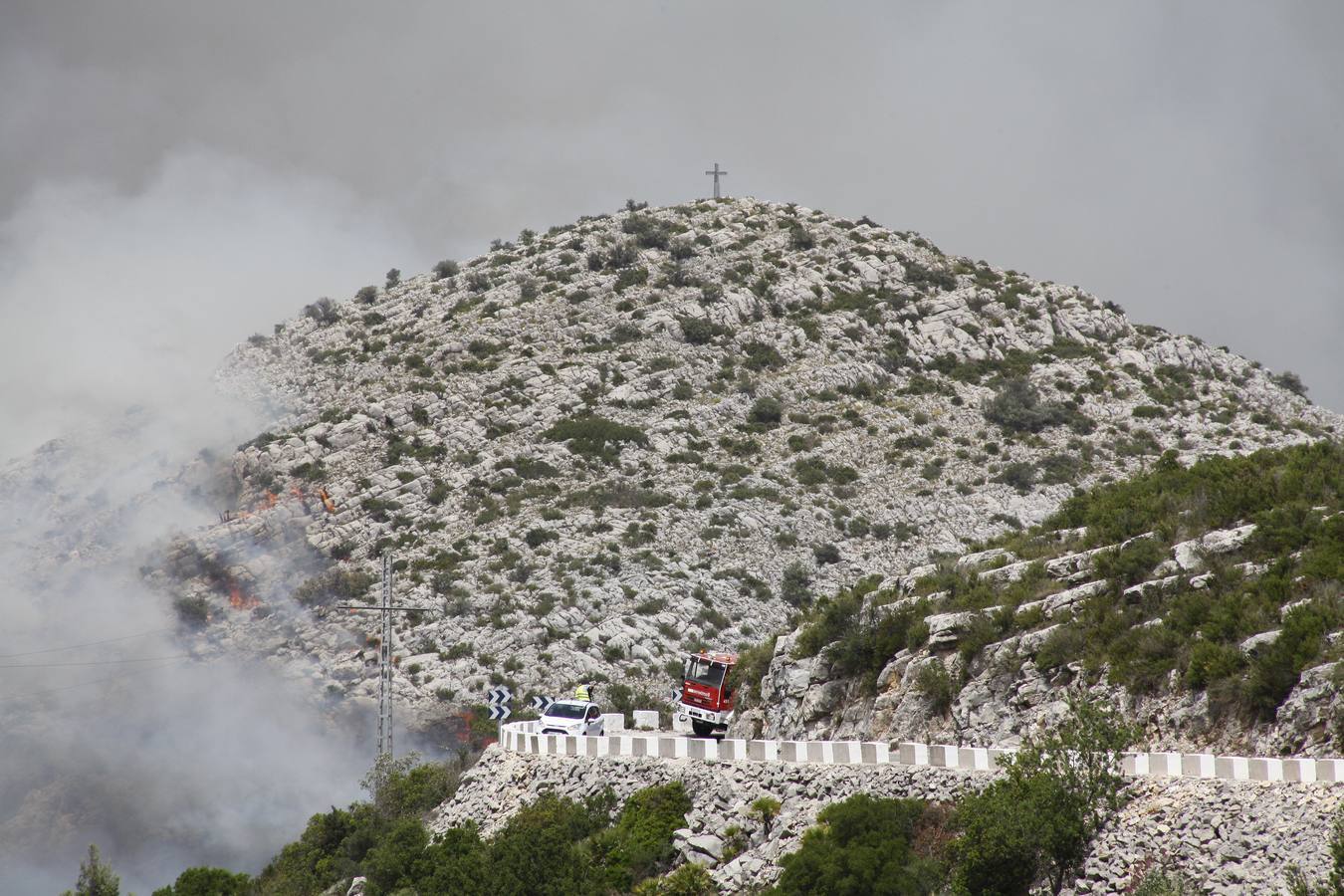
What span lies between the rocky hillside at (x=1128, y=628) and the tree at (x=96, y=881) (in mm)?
27587

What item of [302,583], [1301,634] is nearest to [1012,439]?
[302,583]

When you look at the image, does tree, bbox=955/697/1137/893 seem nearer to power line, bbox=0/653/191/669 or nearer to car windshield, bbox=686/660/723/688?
car windshield, bbox=686/660/723/688

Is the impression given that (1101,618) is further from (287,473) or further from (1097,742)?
(287,473)

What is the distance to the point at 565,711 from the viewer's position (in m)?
46.8

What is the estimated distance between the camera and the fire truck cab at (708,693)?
41625 mm


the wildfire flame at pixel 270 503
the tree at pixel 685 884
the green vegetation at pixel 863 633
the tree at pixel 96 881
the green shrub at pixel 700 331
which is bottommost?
A: the tree at pixel 96 881

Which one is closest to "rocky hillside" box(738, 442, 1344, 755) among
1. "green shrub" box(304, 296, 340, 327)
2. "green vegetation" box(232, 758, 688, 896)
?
"green vegetation" box(232, 758, 688, 896)

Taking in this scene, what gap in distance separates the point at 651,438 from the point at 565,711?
41518 millimetres

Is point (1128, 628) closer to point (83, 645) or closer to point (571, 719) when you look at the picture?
point (571, 719)

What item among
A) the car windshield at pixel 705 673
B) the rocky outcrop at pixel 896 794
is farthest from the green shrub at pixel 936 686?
the rocky outcrop at pixel 896 794

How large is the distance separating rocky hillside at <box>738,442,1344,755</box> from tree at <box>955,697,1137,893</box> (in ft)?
14.0

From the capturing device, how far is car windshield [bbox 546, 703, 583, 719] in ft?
153

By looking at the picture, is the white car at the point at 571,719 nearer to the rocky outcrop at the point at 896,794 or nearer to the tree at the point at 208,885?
the rocky outcrop at the point at 896,794

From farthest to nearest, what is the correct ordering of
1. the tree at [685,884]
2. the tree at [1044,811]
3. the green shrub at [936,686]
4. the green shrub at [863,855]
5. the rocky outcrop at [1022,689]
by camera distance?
the green shrub at [936,686], the tree at [685,884], the rocky outcrop at [1022,689], the green shrub at [863,855], the tree at [1044,811]
